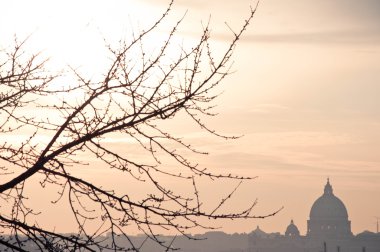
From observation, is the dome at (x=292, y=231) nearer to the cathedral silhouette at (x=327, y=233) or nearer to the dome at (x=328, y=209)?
the cathedral silhouette at (x=327, y=233)

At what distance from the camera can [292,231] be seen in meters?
170

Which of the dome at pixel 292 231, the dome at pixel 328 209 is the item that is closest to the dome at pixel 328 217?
the dome at pixel 328 209

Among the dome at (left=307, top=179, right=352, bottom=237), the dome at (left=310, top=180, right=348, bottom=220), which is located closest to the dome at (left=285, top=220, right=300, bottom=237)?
the dome at (left=307, top=179, right=352, bottom=237)

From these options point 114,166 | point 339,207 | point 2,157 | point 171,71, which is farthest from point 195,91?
point 339,207

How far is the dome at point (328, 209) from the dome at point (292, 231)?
8800 mm

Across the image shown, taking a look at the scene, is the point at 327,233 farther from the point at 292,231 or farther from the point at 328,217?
the point at 292,231

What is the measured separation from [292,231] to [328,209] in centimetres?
1352

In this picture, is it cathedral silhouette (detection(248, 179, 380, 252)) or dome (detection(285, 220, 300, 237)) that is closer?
cathedral silhouette (detection(248, 179, 380, 252))

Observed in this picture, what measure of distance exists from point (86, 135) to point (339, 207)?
153427mm

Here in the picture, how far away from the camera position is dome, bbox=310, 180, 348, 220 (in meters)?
158

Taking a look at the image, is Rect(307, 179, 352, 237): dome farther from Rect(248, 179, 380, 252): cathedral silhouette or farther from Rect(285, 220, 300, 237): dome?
Rect(285, 220, 300, 237): dome

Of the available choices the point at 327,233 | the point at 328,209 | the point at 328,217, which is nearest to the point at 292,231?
the point at 327,233

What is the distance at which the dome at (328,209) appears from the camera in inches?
6240

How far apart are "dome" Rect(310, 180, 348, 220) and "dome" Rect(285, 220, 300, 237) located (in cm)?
880
